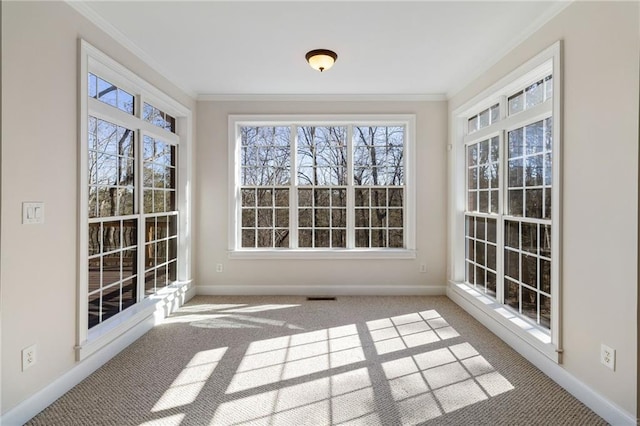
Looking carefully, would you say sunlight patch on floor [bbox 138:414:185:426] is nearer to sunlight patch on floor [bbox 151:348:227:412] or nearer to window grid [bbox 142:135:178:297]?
sunlight patch on floor [bbox 151:348:227:412]

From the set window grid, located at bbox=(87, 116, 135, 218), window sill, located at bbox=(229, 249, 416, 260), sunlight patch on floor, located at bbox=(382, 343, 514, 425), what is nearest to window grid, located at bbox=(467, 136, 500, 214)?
window sill, located at bbox=(229, 249, 416, 260)

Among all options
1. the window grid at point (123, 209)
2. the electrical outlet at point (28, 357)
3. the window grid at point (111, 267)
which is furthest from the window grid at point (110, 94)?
the electrical outlet at point (28, 357)

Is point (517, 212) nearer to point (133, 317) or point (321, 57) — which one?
point (321, 57)

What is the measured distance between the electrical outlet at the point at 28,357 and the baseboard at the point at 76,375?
19 centimetres

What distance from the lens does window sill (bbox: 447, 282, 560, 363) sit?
249cm

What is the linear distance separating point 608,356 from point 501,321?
3.64 ft

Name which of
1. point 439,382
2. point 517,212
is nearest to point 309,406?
point 439,382

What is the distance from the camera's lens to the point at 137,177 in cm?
325

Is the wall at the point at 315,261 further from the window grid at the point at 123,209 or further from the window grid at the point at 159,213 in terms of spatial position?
the window grid at the point at 123,209

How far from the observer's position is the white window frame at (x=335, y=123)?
447 centimetres

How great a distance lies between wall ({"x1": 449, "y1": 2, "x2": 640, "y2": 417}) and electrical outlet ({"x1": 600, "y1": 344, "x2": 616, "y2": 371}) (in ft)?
0.10

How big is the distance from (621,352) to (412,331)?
163 centimetres

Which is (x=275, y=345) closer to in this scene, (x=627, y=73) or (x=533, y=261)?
(x=533, y=261)

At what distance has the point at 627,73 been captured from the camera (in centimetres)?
184
